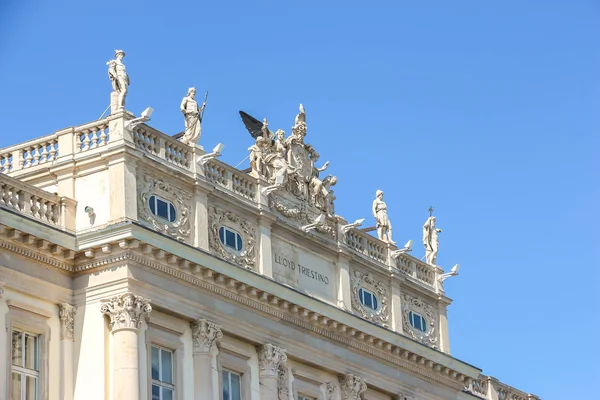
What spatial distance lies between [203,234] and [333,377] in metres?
7.25

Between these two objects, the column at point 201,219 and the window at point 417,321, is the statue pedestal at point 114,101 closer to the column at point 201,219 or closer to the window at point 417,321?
the column at point 201,219

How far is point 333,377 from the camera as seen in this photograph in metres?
52.2

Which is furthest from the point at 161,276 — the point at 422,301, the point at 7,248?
the point at 422,301

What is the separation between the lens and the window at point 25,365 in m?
43.4

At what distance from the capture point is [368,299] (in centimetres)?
5481

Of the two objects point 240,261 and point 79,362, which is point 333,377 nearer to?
point 240,261

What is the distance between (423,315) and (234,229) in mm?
10674

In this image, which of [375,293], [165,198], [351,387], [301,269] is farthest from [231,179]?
[375,293]

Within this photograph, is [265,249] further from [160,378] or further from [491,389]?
[491,389]

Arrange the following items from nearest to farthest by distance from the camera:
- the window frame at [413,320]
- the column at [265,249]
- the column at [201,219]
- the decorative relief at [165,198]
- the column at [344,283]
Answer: the decorative relief at [165,198]
the column at [201,219]
the column at [265,249]
the column at [344,283]
the window frame at [413,320]

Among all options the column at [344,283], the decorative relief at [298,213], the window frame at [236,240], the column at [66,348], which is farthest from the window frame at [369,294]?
the column at [66,348]

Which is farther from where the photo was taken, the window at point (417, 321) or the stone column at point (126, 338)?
the window at point (417, 321)

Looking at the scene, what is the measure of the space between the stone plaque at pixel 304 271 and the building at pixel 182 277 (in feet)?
0.18

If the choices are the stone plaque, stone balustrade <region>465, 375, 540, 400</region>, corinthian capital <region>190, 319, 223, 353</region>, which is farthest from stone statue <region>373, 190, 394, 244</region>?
corinthian capital <region>190, 319, 223, 353</region>
